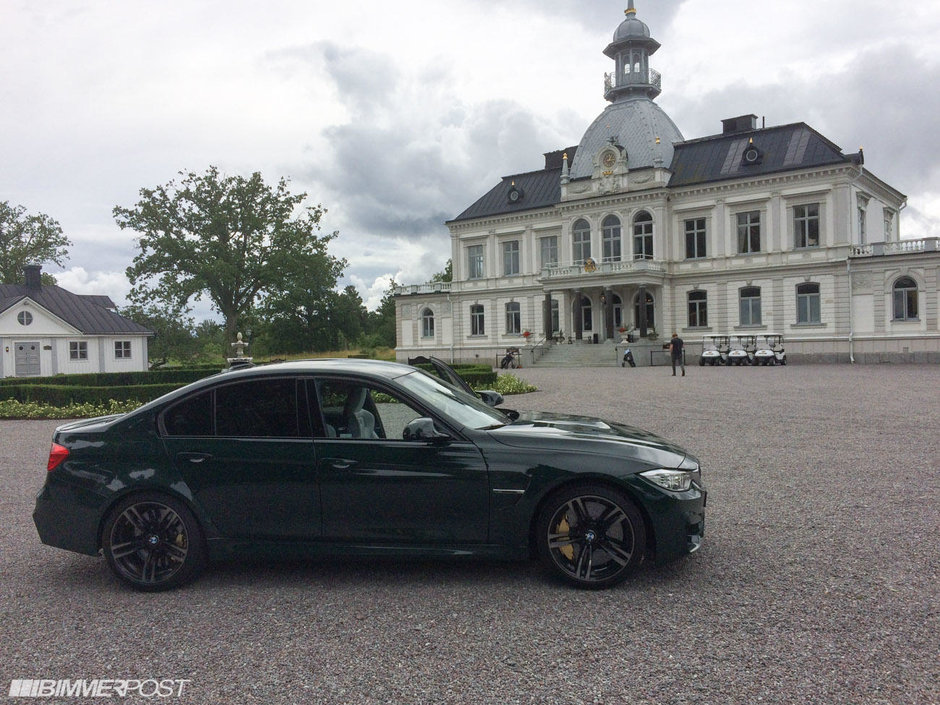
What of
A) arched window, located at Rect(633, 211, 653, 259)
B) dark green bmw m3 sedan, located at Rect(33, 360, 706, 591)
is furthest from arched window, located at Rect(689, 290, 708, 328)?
dark green bmw m3 sedan, located at Rect(33, 360, 706, 591)

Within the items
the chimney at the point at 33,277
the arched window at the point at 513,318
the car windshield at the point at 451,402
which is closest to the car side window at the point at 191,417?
the car windshield at the point at 451,402

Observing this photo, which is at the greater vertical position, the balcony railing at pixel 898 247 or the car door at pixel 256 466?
the balcony railing at pixel 898 247

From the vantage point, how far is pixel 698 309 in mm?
45000

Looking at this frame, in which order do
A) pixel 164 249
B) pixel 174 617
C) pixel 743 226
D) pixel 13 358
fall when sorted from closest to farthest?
pixel 174 617 < pixel 13 358 < pixel 743 226 < pixel 164 249

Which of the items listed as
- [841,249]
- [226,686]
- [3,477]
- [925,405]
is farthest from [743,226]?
[226,686]

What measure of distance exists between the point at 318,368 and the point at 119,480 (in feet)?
5.19

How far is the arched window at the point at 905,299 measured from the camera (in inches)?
1484

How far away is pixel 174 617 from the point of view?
175 inches

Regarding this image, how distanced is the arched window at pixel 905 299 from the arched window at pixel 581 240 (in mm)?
18597

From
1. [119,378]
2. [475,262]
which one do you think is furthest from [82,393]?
[475,262]

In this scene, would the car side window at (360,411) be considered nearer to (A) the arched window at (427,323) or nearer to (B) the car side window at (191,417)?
(B) the car side window at (191,417)

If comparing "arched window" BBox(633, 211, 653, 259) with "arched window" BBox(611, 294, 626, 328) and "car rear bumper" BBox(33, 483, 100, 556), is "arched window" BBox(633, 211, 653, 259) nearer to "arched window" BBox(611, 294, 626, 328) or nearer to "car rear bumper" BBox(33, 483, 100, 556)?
"arched window" BBox(611, 294, 626, 328)

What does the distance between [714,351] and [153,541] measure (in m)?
37.9

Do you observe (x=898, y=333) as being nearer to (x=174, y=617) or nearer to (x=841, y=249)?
(x=841, y=249)
